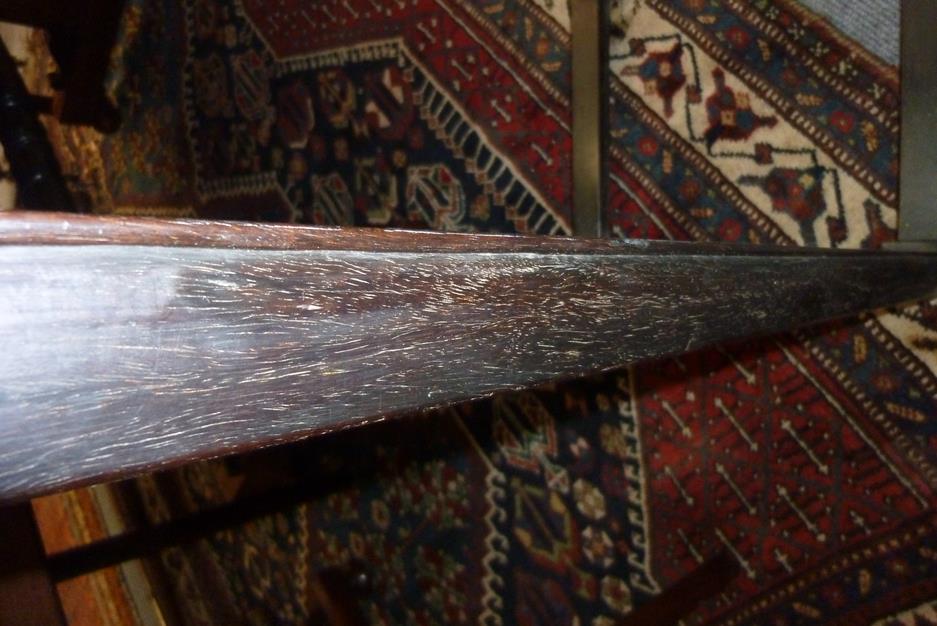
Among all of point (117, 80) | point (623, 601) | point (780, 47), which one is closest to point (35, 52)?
point (117, 80)

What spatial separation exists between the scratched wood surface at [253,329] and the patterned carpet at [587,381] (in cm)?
68

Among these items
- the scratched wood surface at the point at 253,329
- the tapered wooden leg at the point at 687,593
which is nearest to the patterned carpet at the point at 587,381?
the tapered wooden leg at the point at 687,593

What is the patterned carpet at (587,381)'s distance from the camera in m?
0.91

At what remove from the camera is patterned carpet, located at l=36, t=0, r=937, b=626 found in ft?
2.97

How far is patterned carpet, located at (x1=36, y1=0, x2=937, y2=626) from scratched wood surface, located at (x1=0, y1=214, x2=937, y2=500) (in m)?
0.68

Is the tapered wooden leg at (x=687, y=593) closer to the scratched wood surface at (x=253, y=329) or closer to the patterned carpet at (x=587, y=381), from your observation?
the patterned carpet at (x=587, y=381)

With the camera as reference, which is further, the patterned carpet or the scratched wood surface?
the patterned carpet

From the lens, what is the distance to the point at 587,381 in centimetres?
110

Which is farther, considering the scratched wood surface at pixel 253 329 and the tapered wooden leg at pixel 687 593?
the tapered wooden leg at pixel 687 593

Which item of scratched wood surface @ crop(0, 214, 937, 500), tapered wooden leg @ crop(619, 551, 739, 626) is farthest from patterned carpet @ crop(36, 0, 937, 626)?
scratched wood surface @ crop(0, 214, 937, 500)

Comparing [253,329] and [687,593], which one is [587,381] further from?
[253,329]

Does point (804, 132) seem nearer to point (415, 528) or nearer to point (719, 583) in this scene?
point (719, 583)

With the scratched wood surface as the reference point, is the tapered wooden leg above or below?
below

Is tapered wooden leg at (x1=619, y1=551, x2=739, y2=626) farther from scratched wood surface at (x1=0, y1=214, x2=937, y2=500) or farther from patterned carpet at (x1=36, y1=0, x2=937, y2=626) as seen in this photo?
scratched wood surface at (x1=0, y1=214, x2=937, y2=500)
